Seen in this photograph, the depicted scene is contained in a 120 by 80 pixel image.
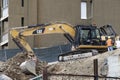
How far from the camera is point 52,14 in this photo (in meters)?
46.8

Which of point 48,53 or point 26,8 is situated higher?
point 26,8

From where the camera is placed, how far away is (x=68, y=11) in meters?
47.5

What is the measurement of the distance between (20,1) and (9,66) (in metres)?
20.9

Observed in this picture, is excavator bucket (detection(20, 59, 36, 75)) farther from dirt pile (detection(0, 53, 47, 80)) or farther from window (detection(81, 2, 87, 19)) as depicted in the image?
window (detection(81, 2, 87, 19))

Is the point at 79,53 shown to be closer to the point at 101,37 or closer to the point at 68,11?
the point at 101,37

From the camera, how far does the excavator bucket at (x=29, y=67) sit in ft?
79.2

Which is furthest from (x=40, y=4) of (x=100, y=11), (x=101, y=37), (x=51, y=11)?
(x=101, y=37)

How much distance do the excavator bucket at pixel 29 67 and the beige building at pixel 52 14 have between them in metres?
20.5

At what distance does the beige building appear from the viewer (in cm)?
4553

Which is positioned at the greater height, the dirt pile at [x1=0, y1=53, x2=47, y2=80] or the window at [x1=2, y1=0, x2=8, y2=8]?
the window at [x1=2, y1=0, x2=8, y2=8]

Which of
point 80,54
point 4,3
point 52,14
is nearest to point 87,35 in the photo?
point 80,54

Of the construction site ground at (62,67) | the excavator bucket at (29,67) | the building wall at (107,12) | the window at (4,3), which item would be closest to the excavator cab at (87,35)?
the construction site ground at (62,67)

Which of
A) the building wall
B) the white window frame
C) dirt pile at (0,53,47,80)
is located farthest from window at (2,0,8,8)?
dirt pile at (0,53,47,80)

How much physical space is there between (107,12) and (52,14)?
6849 mm
